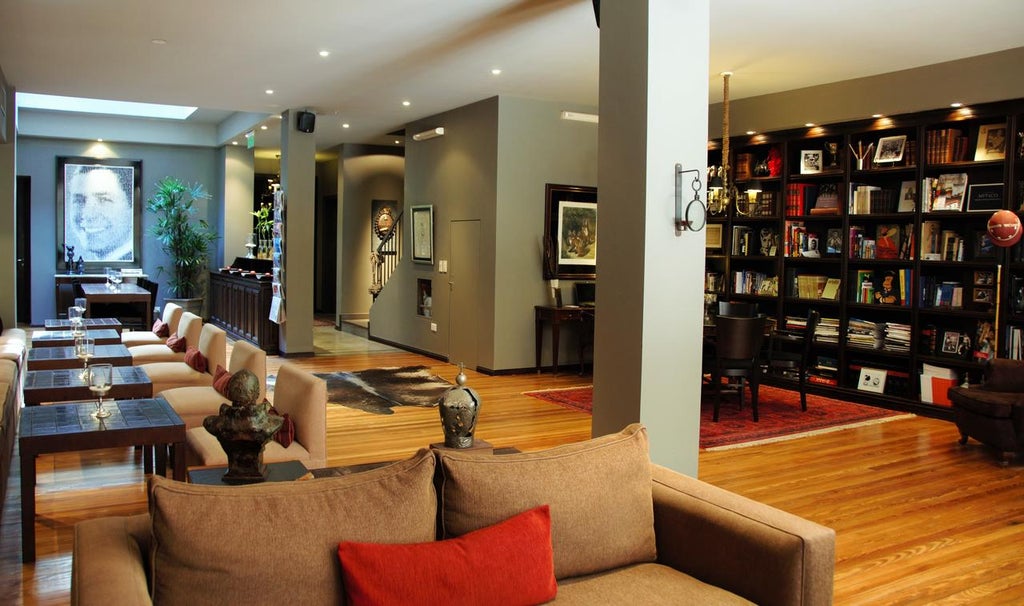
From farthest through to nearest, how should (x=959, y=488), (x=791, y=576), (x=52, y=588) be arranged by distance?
1. (x=959, y=488)
2. (x=52, y=588)
3. (x=791, y=576)

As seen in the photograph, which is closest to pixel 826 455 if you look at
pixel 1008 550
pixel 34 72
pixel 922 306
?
pixel 1008 550

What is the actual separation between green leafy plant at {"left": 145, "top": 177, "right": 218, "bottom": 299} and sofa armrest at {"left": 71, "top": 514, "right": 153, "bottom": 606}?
1198 centimetres

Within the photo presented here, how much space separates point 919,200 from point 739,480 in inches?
142

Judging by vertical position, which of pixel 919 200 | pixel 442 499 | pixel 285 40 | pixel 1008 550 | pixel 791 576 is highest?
pixel 285 40

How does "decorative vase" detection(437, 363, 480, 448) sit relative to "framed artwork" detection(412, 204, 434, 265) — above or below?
below

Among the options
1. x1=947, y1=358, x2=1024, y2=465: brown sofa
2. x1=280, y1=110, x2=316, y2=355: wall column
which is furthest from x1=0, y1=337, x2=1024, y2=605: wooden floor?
x1=280, y1=110, x2=316, y2=355: wall column

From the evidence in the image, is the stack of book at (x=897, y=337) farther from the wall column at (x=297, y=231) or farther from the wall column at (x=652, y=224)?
the wall column at (x=297, y=231)

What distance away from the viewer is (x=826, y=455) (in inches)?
223

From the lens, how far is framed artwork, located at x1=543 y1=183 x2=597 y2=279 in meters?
9.01

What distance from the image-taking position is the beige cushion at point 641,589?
221 cm

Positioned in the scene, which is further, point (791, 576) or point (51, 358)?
point (51, 358)

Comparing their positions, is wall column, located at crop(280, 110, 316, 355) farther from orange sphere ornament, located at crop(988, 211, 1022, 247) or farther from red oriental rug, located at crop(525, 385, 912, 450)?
orange sphere ornament, located at crop(988, 211, 1022, 247)

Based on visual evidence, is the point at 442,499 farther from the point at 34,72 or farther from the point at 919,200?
the point at 34,72

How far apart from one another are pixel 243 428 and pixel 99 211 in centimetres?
1277
